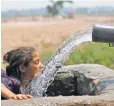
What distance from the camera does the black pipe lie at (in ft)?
11.1

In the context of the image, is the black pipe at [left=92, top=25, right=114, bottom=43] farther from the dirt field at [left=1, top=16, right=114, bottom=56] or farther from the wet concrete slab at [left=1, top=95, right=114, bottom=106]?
the dirt field at [left=1, top=16, right=114, bottom=56]

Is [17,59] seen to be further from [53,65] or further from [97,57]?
[97,57]

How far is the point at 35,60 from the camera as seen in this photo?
384 cm

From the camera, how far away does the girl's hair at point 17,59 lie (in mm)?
3836

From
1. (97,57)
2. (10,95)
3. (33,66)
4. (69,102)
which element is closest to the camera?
(69,102)

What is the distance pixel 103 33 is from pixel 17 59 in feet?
2.46

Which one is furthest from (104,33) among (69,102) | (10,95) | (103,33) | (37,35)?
(37,35)

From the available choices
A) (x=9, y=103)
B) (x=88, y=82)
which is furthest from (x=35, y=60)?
(x=9, y=103)

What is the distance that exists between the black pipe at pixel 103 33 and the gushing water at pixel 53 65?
488mm

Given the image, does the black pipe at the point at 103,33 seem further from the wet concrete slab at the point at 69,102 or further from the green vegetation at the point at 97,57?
the green vegetation at the point at 97,57

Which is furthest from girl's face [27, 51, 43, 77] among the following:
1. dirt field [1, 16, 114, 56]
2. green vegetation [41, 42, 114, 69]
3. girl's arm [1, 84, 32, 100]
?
dirt field [1, 16, 114, 56]

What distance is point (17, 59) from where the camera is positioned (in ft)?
12.6

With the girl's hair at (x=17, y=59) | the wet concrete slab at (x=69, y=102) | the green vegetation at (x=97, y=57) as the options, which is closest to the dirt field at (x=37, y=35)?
the green vegetation at (x=97, y=57)

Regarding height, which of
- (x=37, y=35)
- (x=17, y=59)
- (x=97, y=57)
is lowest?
(x=37, y=35)
